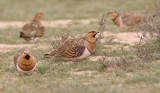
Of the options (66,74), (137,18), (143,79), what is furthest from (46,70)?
(137,18)

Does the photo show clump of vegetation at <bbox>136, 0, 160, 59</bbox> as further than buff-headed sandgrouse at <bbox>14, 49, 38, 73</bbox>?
Yes

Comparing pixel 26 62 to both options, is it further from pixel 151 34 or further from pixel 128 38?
pixel 128 38

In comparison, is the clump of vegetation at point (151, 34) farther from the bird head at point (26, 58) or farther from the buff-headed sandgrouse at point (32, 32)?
the buff-headed sandgrouse at point (32, 32)

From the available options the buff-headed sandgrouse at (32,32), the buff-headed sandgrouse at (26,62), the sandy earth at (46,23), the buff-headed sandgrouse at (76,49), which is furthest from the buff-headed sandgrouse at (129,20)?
the buff-headed sandgrouse at (26,62)

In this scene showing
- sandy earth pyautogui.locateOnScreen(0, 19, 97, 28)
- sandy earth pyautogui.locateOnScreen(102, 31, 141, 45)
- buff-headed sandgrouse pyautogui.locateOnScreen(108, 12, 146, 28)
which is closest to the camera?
sandy earth pyautogui.locateOnScreen(102, 31, 141, 45)

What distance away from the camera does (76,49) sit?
24.6ft

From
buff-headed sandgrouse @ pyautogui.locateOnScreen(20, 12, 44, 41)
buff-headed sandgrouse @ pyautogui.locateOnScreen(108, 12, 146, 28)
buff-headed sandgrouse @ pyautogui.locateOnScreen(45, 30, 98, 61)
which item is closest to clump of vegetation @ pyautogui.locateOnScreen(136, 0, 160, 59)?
buff-headed sandgrouse @ pyautogui.locateOnScreen(45, 30, 98, 61)

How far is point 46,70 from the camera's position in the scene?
23.7 ft

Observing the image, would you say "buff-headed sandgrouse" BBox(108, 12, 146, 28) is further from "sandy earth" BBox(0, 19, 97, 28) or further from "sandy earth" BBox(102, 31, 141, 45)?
"sandy earth" BBox(0, 19, 97, 28)

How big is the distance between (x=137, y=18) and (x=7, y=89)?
6977mm

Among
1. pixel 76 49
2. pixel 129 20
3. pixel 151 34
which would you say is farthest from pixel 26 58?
pixel 129 20

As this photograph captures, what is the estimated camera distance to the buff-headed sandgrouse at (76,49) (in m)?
7.51

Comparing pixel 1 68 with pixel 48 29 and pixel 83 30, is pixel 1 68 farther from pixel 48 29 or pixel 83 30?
pixel 48 29

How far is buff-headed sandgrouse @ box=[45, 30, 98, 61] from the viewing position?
7.51m
